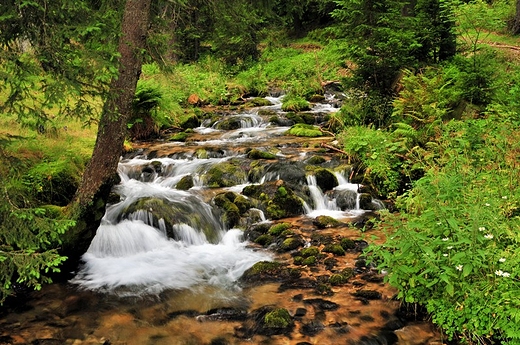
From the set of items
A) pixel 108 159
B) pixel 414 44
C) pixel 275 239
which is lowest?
pixel 275 239

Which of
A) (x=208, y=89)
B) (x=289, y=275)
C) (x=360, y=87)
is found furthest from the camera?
(x=208, y=89)

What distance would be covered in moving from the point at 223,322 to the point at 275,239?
2.71 m

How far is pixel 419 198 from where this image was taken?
6395 millimetres

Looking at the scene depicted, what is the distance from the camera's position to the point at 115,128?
5.66m

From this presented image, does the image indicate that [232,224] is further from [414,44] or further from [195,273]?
[414,44]

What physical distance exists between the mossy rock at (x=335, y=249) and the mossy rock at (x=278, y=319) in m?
1.99

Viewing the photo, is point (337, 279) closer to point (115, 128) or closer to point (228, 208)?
point (228, 208)

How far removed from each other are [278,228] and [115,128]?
3.82 metres

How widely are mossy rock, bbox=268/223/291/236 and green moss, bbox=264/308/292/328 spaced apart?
280cm

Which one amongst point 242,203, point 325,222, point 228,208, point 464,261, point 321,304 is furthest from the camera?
point 242,203

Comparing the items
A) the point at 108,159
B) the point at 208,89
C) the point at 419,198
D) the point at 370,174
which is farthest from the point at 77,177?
the point at 208,89

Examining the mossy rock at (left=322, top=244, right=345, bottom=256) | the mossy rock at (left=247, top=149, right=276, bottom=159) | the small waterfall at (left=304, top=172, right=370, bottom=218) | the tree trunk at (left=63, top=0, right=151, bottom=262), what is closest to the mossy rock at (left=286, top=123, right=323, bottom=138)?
the mossy rock at (left=247, top=149, right=276, bottom=159)

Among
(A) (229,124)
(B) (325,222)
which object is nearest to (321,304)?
(B) (325,222)

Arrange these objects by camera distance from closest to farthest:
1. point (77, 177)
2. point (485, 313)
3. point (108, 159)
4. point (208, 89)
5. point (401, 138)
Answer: point (485, 313)
point (108, 159)
point (77, 177)
point (401, 138)
point (208, 89)
